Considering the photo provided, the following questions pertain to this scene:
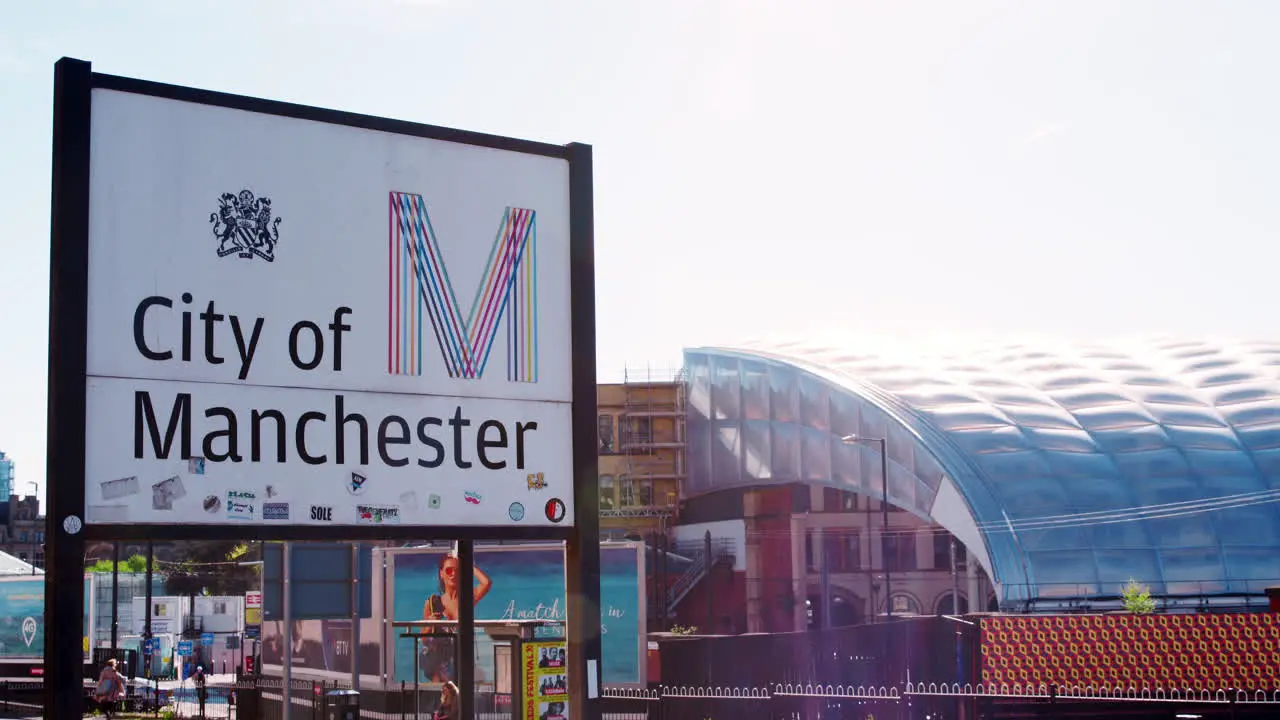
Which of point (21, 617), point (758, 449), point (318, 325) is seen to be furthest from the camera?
point (758, 449)

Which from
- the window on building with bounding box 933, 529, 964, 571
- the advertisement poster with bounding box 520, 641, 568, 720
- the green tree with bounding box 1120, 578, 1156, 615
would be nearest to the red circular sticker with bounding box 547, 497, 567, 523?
the advertisement poster with bounding box 520, 641, 568, 720

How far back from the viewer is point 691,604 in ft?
275

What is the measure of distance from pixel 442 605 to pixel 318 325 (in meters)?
24.3

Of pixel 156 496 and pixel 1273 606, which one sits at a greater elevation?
pixel 156 496

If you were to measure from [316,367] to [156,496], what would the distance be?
177cm

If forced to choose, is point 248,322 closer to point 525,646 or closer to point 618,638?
point 525,646

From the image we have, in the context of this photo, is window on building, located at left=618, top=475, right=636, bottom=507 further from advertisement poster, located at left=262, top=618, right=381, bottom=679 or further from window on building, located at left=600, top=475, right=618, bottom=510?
advertisement poster, located at left=262, top=618, right=381, bottom=679

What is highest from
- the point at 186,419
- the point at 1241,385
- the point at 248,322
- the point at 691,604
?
the point at 1241,385

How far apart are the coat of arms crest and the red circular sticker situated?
350 cm

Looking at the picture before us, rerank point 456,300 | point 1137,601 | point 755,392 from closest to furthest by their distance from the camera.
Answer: point 456,300, point 1137,601, point 755,392

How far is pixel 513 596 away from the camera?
3528 centimetres

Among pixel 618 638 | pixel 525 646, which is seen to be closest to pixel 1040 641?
pixel 618 638

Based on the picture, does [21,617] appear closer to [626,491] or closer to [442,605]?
[442,605]

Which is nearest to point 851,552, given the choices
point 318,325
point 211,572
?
point 211,572
